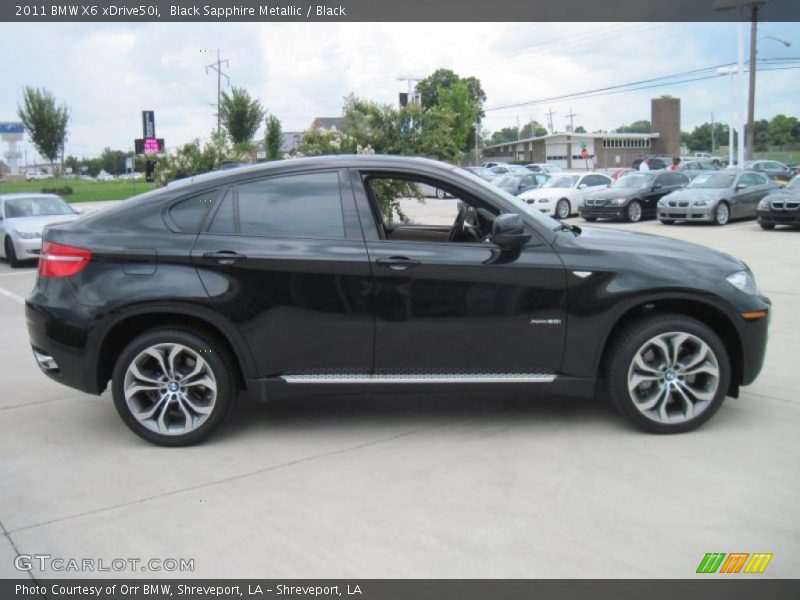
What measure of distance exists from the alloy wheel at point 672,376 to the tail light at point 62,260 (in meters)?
3.38

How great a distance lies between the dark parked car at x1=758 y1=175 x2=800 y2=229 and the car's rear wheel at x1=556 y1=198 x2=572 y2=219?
7.63m

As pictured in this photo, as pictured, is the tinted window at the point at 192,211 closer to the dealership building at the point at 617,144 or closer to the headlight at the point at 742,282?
the headlight at the point at 742,282

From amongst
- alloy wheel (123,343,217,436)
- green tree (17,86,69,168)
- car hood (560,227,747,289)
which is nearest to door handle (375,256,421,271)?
car hood (560,227,747,289)

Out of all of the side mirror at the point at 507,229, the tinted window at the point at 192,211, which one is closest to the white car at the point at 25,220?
the tinted window at the point at 192,211

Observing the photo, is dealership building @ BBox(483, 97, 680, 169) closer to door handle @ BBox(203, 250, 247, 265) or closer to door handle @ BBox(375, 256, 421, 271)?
door handle @ BBox(375, 256, 421, 271)

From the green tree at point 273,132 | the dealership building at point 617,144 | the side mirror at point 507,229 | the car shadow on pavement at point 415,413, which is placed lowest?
the car shadow on pavement at point 415,413

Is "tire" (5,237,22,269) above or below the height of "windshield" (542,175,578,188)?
below

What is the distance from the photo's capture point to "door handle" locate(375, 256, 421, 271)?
473 cm

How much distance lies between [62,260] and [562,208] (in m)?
22.2

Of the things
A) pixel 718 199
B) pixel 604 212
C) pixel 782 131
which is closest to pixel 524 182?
pixel 604 212

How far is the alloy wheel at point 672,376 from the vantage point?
189 inches

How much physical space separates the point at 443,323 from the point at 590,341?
895mm

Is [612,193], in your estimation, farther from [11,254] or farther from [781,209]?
[11,254]
